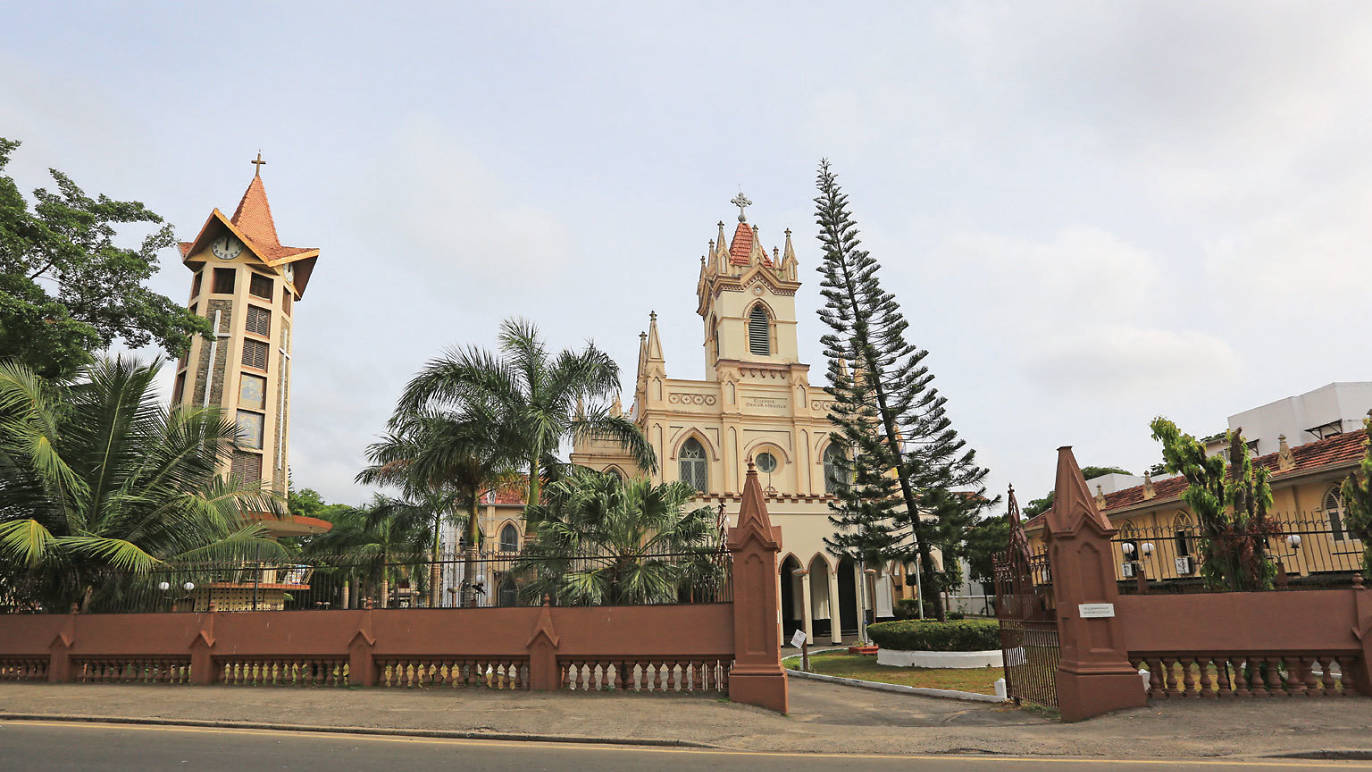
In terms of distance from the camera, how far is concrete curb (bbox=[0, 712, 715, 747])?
312 inches

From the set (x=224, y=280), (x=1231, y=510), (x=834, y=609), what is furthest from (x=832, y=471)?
(x=224, y=280)

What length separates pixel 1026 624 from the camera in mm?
10617

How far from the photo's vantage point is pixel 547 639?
1084 centimetres

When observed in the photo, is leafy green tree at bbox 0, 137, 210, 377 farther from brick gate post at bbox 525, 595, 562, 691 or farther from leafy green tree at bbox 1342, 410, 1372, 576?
leafy green tree at bbox 1342, 410, 1372, 576

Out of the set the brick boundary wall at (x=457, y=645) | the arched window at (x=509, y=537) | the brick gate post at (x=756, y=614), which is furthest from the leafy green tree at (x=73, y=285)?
the arched window at (x=509, y=537)

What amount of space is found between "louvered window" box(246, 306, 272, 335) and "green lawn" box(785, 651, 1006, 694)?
25.5 meters

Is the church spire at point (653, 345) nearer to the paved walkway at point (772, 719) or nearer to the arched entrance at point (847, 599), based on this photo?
the arched entrance at point (847, 599)

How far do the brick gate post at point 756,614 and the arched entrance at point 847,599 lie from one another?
2018 cm

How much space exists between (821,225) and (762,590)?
16.4m

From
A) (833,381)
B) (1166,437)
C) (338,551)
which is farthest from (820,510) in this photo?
(338,551)

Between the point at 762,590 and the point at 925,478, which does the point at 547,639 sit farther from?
the point at 925,478

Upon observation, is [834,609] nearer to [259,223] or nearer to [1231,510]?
[1231,510]

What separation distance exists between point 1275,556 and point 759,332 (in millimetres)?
20549

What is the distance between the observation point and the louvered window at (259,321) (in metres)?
33.4
